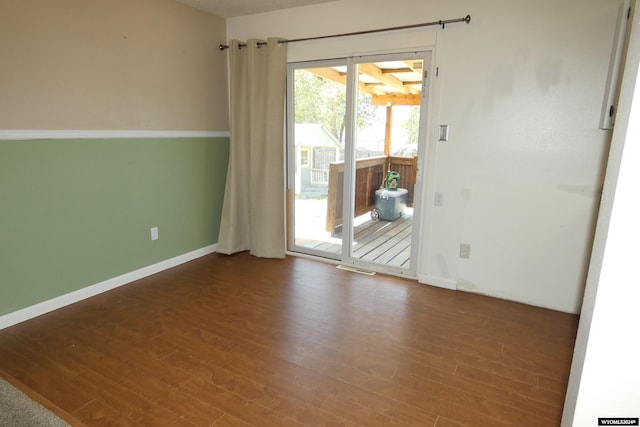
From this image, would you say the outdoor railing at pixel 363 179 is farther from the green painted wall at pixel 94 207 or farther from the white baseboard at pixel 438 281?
the green painted wall at pixel 94 207

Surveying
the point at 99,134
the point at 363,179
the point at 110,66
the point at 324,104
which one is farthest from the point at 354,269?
the point at 110,66

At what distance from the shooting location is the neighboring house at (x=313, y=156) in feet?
12.3

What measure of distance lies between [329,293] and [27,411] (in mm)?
2041

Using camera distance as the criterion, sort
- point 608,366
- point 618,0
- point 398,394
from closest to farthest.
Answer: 1. point 608,366
2. point 398,394
3. point 618,0

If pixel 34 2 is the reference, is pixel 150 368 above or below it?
below

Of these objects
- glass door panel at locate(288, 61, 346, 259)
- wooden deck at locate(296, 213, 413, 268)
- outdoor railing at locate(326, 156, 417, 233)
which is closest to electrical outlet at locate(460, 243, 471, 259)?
wooden deck at locate(296, 213, 413, 268)

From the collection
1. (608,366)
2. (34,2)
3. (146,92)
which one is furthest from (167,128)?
(608,366)

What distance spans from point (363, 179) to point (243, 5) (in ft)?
6.87

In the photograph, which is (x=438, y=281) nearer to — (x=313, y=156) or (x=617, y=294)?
(x=313, y=156)

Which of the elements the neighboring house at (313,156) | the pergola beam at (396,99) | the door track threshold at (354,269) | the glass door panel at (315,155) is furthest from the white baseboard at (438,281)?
the pergola beam at (396,99)

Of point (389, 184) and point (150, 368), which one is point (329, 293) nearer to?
point (150, 368)

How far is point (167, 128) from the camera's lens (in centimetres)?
346

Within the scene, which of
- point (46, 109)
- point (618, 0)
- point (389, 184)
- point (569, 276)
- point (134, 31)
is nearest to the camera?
point (618, 0)

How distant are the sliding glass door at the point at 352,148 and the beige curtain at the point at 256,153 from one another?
0.22 meters
